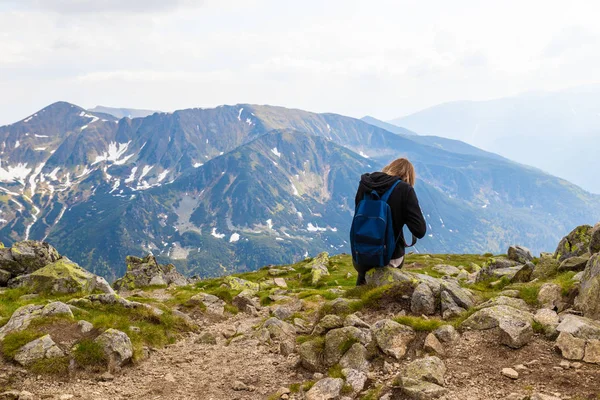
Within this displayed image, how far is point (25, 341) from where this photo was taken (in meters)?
12.3

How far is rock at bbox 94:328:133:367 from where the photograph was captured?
1247cm

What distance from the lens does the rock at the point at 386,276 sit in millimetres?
14945

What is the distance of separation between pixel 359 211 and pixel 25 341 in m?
12.2

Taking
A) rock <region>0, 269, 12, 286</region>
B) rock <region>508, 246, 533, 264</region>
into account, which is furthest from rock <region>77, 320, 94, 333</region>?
rock <region>508, 246, 533, 264</region>

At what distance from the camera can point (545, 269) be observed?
18156mm

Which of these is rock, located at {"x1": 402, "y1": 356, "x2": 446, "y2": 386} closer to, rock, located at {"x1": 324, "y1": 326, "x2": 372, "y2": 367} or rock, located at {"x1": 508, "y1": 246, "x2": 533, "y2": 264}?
rock, located at {"x1": 324, "y1": 326, "x2": 372, "y2": 367}

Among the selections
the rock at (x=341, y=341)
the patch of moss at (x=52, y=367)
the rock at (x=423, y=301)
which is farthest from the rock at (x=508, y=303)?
the patch of moss at (x=52, y=367)

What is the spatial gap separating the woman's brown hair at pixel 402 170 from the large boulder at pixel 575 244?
12858 millimetres

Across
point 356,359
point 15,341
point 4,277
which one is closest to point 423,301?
point 356,359

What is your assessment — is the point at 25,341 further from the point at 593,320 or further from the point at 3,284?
the point at 3,284

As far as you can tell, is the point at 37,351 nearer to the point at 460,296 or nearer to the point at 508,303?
the point at 460,296

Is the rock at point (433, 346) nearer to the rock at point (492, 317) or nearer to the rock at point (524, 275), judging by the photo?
the rock at point (492, 317)

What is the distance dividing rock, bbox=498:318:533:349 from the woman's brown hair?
5.31 m

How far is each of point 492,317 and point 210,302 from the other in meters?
17.8
